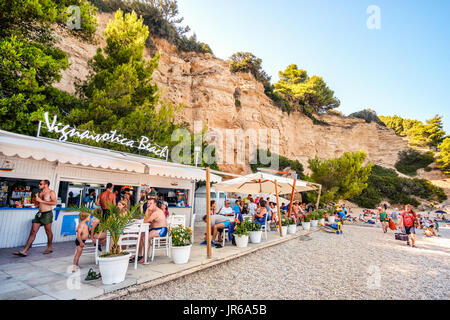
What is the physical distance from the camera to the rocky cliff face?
26094mm

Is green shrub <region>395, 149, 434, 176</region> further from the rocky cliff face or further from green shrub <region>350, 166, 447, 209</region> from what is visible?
green shrub <region>350, 166, 447, 209</region>

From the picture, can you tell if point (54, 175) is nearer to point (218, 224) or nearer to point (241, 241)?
point (218, 224)

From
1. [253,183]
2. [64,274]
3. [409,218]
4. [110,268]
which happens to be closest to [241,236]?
[253,183]

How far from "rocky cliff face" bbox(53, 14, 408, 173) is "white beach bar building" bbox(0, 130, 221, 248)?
15.3 meters

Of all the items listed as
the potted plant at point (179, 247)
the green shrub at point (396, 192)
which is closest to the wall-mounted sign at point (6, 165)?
the potted plant at point (179, 247)

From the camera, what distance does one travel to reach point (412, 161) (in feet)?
126

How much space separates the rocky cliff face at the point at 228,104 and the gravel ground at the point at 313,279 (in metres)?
20.4

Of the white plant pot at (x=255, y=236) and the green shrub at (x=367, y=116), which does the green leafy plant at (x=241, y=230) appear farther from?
the green shrub at (x=367, y=116)

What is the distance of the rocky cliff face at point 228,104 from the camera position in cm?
2609
